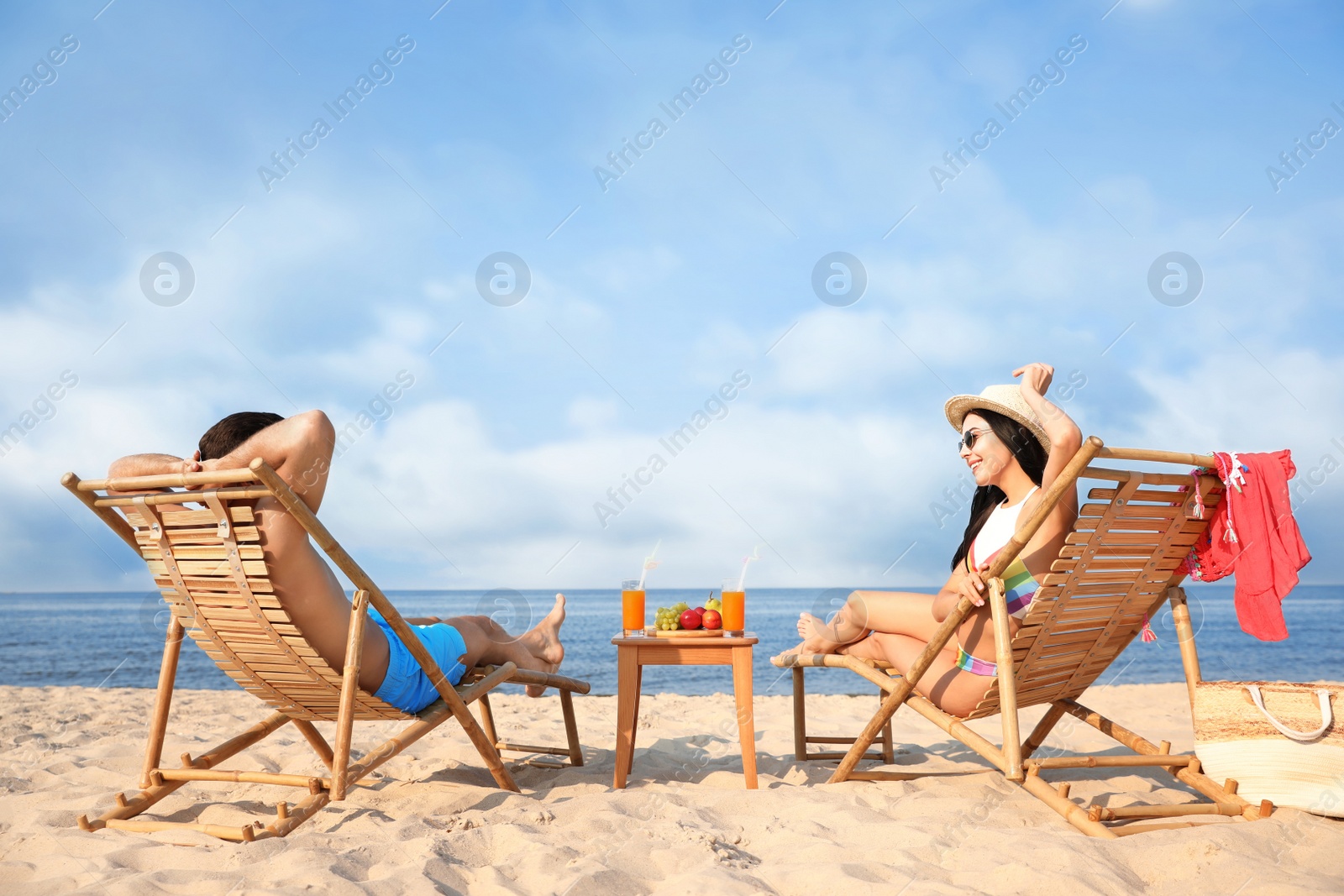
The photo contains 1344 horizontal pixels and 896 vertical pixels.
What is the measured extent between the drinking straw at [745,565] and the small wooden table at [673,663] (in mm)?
258

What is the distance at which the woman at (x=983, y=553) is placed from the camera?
2957 millimetres

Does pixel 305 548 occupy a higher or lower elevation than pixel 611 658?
higher

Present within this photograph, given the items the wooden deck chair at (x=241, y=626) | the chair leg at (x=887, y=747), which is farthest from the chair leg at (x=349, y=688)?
the chair leg at (x=887, y=747)

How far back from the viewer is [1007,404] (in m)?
3.24

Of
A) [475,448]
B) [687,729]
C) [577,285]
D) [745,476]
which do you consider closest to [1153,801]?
[687,729]

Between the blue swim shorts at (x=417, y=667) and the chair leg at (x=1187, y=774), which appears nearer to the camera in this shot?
the chair leg at (x=1187, y=774)

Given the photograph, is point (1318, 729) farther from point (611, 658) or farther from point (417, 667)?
point (611, 658)

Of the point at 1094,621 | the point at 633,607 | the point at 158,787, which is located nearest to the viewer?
the point at 158,787

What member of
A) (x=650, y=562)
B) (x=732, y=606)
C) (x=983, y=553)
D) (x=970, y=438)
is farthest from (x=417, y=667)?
(x=970, y=438)

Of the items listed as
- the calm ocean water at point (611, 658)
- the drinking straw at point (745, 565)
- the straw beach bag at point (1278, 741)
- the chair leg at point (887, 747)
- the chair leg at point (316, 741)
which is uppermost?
the drinking straw at point (745, 565)

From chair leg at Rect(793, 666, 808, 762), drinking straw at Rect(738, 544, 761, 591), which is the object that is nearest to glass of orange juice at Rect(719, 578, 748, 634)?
drinking straw at Rect(738, 544, 761, 591)

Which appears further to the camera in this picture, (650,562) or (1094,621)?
(650,562)

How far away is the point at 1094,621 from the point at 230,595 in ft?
10.1

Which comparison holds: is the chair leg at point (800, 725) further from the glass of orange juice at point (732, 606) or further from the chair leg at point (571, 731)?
the chair leg at point (571, 731)
